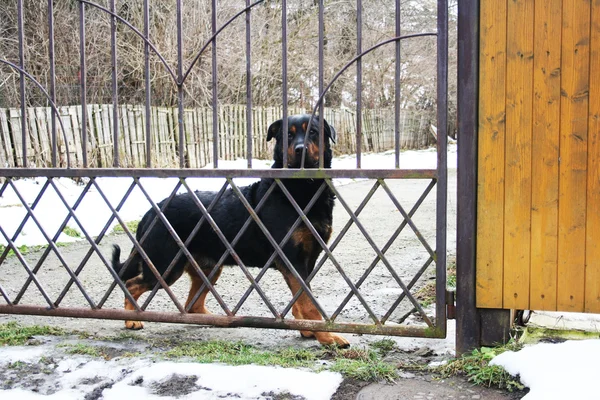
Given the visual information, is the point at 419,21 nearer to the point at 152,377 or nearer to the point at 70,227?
the point at 70,227

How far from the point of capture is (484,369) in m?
3.42

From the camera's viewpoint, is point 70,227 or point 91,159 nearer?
point 70,227

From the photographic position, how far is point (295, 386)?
334 centimetres

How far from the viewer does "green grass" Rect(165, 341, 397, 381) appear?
3.53m

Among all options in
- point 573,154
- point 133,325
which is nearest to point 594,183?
point 573,154

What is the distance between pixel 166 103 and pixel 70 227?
8.70 metres

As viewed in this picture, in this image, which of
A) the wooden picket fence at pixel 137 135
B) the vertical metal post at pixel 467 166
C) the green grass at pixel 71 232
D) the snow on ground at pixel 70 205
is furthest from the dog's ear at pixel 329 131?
the wooden picket fence at pixel 137 135

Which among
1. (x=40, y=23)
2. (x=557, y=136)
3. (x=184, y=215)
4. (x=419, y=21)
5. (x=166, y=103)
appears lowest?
(x=184, y=215)

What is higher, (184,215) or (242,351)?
(184,215)

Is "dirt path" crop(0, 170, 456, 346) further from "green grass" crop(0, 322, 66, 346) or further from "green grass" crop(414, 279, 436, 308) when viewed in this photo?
"green grass" crop(0, 322, 66, 346)

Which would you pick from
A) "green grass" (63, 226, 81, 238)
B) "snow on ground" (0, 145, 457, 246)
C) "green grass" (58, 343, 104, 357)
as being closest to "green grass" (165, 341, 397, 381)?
"green grass" (58, 343, 104, 357)

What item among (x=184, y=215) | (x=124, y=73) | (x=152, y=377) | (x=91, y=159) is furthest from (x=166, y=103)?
(x=152, y=377)

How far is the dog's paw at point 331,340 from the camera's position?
4133 mm

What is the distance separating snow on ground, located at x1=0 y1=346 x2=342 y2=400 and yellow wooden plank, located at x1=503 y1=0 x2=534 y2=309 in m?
1.19
